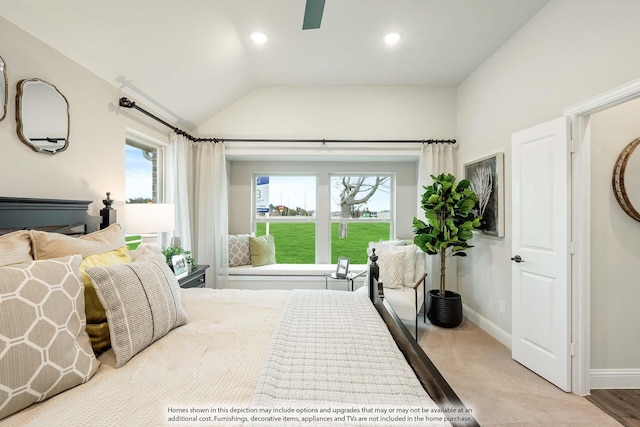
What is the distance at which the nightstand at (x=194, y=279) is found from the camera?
102 inches

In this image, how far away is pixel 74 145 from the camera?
1996 millimetres

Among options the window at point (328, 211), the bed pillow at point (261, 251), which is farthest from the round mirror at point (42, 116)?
the window at point (328, 211)

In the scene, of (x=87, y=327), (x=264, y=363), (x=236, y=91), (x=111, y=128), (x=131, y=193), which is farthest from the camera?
(x=236, y=91)

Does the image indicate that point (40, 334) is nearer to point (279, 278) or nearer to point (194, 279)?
point (194, 279)

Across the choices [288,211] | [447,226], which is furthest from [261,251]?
[447,226]

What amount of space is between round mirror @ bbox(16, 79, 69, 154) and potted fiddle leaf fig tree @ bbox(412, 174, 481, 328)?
3.20 metres

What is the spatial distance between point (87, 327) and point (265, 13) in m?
2.57

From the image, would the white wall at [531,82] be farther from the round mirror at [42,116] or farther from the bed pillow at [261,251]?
the round mirror at [42,116]

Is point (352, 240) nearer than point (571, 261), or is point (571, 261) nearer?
point (571, 261)

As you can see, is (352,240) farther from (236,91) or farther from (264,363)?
(264,363)

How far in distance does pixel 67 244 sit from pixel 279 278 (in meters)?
2.57

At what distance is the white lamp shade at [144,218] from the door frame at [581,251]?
10.6 ft

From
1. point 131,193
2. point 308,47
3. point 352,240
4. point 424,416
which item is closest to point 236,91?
point 308,47

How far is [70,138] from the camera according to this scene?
77.1 inches
